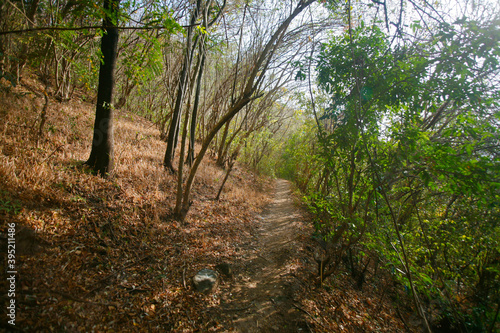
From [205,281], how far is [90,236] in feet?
6.76

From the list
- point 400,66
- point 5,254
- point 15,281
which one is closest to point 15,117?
point 5,254

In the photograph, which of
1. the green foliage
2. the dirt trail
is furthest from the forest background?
the dirt trail

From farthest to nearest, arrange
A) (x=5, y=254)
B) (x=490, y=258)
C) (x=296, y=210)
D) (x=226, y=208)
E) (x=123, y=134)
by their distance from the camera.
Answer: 1. (x=296, y=210)
2. (x=123, y=134)
3. (x=226, y=208)
4. (x=490, y=258)
5. (x=5, y=254)

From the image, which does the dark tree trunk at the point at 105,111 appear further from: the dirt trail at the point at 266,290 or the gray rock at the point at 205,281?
the dirt trail at the point at 266,290

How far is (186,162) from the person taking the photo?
347 inches

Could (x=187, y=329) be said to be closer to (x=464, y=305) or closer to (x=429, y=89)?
(x=429, y=89)

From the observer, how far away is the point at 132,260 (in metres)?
3.41

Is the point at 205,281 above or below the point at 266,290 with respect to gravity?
above

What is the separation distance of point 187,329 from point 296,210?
8.16 m

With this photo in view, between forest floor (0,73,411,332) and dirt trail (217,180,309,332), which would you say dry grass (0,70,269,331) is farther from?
dirt trail (217,180,309,332)

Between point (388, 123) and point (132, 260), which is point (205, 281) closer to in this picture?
point (132, 260)

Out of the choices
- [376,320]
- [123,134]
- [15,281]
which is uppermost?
[123,134]

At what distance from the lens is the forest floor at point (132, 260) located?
8.12ft

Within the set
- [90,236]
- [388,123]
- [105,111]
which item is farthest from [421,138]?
[105,111]
